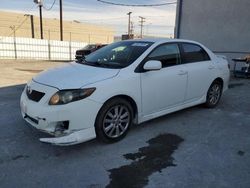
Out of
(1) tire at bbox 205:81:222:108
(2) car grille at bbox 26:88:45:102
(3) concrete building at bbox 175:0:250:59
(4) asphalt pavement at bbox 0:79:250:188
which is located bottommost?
(4) asphalt pavement at bbox 0:79:250:188

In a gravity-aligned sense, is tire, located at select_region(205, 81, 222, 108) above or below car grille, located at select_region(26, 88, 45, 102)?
below

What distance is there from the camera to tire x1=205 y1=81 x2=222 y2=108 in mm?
5960

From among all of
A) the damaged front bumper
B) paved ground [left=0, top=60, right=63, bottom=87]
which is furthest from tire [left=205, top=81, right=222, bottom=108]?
paved ground [left=0, top=60, right=63, bottom=87]

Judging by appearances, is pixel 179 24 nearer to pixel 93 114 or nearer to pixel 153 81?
pixel 153 81

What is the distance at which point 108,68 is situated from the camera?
4273mm

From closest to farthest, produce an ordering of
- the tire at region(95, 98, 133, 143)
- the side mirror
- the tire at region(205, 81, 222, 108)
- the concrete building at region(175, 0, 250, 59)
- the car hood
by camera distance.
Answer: the car hood
the tire at region(95, 98, 133, 143)
the side mirror
the tire at region(205, 81, 222, 108)
the concrete building at region(175, 0, 250, 59)

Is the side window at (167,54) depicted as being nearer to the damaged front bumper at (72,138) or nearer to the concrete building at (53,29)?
the damaged front bumper at (72,138)

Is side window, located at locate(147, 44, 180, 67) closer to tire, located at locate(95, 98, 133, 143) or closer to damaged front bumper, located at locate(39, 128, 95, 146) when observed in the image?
tire, located at locate(95, 98, 133, 143)

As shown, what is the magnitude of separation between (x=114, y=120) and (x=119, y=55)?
1.25 metres

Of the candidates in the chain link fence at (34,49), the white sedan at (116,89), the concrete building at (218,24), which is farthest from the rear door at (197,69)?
the chain link fence at (34,49)

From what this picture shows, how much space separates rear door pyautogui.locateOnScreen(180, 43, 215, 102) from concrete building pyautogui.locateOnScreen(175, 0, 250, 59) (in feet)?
25.7

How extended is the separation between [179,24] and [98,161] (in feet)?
41.3

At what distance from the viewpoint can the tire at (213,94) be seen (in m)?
5.96

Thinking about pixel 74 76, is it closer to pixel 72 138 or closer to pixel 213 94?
pixel 72 138
